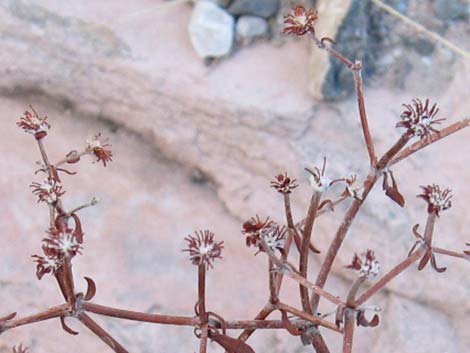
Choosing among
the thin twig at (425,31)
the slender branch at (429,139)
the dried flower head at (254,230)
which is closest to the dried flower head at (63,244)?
the dried flower head at (254,230)

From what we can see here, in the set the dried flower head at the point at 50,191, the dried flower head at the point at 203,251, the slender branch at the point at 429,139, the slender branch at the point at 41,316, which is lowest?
the slender branch at the point at 41,316

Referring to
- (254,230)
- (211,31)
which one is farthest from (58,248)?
(211,31)

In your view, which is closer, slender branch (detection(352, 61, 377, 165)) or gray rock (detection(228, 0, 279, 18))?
slender branch (detection(352, 61, 377, 165))

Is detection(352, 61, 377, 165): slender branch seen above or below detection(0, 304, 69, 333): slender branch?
above

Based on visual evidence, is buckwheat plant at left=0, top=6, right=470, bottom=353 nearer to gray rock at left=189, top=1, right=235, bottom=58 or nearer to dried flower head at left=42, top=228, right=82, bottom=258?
dried flower head at left=42, top=228, right=82, bottom=258

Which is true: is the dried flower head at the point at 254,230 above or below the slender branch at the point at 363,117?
below

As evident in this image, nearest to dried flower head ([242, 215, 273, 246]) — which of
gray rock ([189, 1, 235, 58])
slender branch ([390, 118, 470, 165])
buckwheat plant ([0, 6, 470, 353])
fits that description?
buckwheat plant ([0, 6, 470, 353])

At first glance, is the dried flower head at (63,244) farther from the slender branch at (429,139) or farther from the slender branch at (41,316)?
the slender branch at (429,139)
